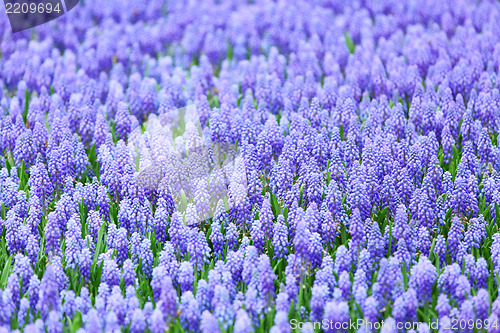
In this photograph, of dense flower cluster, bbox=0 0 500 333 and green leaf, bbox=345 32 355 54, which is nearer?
dense flower cluster, bbox=0 0 500 333

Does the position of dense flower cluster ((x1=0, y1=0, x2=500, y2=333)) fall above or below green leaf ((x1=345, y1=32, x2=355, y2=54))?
above

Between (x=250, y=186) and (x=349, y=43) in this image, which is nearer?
(x=250, y=186)

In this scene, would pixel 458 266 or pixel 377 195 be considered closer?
pixel 458 266

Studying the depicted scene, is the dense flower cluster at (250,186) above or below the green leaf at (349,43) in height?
above

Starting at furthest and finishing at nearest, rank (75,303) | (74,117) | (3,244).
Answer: (74,117), (3,244), (75,303)

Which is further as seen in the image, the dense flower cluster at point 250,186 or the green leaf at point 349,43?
the green leaf at point 349,43

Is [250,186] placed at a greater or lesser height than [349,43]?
greater

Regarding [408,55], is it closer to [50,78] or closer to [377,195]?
[377,195]

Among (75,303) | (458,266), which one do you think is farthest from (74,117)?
(458,266)
